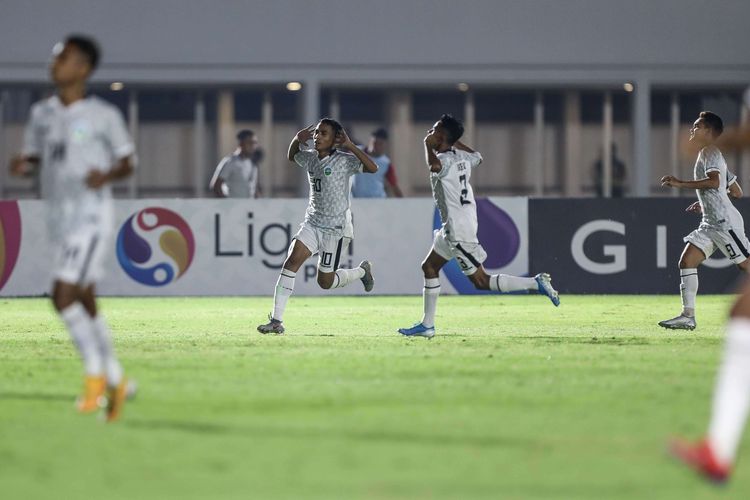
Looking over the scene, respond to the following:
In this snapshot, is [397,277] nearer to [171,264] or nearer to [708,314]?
[171,264]

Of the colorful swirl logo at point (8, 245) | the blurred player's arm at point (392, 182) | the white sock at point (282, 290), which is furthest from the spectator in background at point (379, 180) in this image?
the white sock at point (282, 290)

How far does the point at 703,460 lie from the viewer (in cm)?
595

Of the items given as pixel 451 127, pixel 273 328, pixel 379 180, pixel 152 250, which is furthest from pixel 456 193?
pixel 152 250

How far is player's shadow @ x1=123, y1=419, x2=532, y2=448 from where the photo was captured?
700 cm

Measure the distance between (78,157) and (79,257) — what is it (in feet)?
1.81

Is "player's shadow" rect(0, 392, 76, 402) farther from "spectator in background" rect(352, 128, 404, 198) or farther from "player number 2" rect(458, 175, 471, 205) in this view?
"spectator in background" rect(352, 128, 404, 198)

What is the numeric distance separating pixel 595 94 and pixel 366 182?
38.0 ft

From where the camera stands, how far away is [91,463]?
6512mm

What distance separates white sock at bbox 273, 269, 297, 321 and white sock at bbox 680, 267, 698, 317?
12.6 ft

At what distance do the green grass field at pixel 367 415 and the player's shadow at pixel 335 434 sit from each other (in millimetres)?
18

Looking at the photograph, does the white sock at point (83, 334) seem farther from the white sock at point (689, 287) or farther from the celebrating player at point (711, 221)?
the white sock at point (689, 287)

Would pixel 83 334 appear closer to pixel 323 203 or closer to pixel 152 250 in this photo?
pixel 323 203

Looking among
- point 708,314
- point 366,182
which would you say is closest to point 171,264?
point 366,182

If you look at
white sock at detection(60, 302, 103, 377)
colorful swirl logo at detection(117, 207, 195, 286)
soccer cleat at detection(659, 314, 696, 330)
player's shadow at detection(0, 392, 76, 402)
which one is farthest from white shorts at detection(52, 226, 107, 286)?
colorful swirl logo at detection(117, 207, 195, 286)
